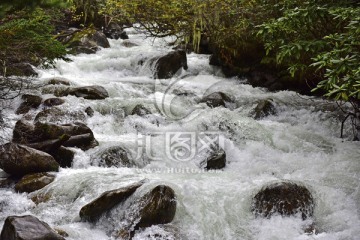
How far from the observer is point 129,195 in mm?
5168

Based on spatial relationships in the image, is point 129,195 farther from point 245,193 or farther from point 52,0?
point 52,0

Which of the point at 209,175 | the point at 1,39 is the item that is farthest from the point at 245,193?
Answer: the point at 1,39

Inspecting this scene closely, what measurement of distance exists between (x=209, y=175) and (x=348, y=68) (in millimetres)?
2867

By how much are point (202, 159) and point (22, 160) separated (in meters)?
3.00

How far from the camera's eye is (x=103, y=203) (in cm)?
507

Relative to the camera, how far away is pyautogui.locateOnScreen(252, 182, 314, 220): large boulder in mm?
5141

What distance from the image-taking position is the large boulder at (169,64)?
12.4 m

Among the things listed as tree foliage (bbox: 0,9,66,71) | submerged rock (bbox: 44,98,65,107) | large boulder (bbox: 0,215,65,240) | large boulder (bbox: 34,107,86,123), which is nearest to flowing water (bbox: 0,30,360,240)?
large boulder (bbox: 34,107,86,123)

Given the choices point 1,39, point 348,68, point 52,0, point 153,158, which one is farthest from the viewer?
point 153,158

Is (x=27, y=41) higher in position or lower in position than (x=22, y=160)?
higher

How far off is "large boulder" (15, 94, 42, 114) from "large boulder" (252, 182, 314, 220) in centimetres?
553

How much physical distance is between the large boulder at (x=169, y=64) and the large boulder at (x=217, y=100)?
2.66 m

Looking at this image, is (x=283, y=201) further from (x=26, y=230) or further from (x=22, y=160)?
(x=22, y=160)

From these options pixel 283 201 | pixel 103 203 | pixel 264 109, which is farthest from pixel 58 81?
pixel 283 201
